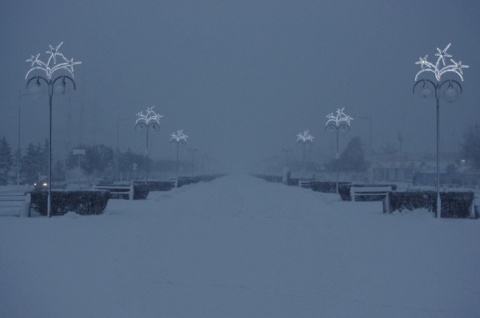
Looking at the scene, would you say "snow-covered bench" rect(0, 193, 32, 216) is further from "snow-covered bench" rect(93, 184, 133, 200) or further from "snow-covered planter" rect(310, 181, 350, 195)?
"snow-covered planter" rect(310, 181, 350, 195)

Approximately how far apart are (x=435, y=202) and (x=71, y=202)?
13927mm

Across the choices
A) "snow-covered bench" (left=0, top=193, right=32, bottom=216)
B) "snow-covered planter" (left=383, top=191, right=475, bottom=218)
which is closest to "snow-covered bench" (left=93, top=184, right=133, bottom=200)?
"snow-covered bench" (left=0, top=193, right=32, bottom=216)

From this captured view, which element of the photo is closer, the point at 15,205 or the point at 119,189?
the point at 15,205

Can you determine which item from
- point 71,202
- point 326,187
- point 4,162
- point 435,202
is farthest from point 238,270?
point 4,162

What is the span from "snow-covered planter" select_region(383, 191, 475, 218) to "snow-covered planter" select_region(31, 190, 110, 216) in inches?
452

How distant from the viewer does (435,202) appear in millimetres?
18906

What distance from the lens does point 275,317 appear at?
20.7 feet

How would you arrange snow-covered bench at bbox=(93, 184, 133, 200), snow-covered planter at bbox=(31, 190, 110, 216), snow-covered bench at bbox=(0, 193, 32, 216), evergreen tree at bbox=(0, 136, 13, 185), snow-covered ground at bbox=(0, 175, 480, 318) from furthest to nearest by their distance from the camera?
evergreen tree at bbox=(0, 136, 13, 185) → snow-covered bench at bbox=(93, 184, 133, 200) → snow-covered planter at bbox=(31, 190, 110, 216) → snow-covered bench at bbox=(0, 193, 32, 216) → snow-covered ground at bbox=(0, 175, 480, 318)

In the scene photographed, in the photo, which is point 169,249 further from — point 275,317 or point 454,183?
point 454,183

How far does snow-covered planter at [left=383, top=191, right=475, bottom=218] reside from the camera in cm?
1870

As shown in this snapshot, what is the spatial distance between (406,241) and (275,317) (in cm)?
742

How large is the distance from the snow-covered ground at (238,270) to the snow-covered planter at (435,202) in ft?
8.23

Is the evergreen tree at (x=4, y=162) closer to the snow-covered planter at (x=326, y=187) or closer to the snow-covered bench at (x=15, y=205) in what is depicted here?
the snow-covered planter at (x=326, y=187)

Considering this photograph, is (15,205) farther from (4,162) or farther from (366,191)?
(4,162)
